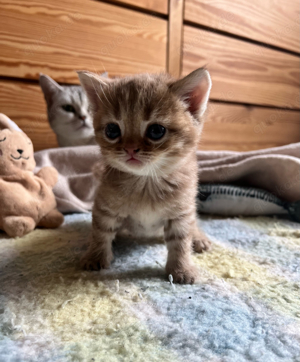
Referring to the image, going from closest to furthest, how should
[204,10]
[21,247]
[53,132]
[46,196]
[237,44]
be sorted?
[21,247], [46,196], [53,132], [204,10], [237,44]

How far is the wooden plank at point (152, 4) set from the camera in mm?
1881

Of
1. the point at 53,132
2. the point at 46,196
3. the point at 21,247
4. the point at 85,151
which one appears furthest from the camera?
the point at 53,132

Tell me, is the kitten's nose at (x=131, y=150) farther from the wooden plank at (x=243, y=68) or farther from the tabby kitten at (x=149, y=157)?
the wooden plank at (x=243, y=68)

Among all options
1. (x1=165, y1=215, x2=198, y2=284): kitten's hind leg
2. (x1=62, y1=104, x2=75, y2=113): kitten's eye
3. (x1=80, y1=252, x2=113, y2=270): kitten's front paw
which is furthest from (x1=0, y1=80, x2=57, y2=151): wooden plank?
(x1=165, y1=215, x2=198, y2=284): kitten's hind leg

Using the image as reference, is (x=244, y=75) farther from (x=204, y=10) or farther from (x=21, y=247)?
(x=21, y=247)

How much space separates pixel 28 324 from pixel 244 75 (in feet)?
8.41

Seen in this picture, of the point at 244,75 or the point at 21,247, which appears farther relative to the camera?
the point at 244,75

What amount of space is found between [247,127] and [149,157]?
7.21 feet

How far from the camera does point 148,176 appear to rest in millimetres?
837

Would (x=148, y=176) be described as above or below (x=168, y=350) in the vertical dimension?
above

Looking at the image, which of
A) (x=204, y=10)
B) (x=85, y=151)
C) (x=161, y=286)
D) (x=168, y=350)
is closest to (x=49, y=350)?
(x=168, y=350)

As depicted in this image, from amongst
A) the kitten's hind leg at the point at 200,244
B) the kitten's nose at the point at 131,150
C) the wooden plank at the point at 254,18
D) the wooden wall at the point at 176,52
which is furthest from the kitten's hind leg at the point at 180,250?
the wooden plank at the point at 254,18

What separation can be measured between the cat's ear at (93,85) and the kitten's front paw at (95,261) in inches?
17.7

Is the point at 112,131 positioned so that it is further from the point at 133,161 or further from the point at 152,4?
the point at 152,4
